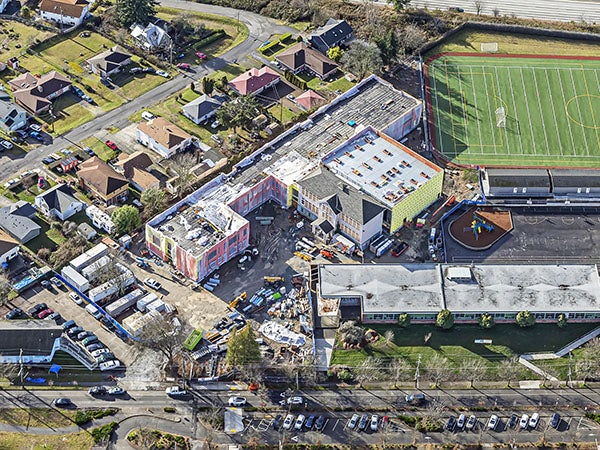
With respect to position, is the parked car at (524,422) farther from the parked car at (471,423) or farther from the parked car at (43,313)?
the parked car at (43,313)

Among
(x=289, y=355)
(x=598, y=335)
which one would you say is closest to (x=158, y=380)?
(x=289, y=355)

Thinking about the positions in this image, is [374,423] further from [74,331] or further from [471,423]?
[74,331]

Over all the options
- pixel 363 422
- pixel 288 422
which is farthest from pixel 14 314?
pixel 363 422

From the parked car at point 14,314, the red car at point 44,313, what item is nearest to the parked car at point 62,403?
the red car at point 44,313

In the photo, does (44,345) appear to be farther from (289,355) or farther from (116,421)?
(289,355)

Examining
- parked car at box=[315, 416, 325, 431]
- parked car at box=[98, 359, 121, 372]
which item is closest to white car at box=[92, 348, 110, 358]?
parked car at box=[98, 359, 121, 372]

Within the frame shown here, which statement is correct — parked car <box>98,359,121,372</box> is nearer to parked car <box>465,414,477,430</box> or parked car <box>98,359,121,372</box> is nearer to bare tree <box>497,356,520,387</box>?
parked car <box>465,414,477,430</box>
